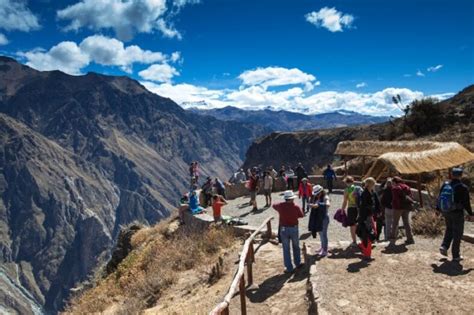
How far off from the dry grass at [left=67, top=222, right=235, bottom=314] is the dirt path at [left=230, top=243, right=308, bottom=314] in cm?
221

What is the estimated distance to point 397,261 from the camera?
10711 millimetres

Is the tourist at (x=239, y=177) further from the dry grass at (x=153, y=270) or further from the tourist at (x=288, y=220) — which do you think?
the tourist at (x=288, y=220)

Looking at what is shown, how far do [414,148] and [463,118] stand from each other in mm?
20454

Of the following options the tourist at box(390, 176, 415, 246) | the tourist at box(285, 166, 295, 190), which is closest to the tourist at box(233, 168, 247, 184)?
the tourist at box(285, 166, 295, 190)

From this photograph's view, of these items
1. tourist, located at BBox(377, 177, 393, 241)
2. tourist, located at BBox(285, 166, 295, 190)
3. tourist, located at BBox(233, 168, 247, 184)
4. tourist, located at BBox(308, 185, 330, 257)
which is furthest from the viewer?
tourist, located at BBox(233, 168, 247, 184)

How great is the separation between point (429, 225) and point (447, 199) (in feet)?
12.7

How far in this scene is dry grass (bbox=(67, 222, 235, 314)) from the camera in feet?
43.7

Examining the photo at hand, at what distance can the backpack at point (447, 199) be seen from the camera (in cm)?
997

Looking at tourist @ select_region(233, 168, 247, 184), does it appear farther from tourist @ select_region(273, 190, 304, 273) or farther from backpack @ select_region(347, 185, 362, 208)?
tourist @ select_region(273, 190, 304, 273)

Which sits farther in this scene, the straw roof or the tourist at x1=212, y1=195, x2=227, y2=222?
the straw roof

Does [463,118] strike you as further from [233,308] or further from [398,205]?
[233,308]

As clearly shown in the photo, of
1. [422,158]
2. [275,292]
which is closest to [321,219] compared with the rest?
[275,292]

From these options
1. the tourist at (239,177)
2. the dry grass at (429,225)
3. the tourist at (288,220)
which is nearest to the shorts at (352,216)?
the tourist at (288,220)

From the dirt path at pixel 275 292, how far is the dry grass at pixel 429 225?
15.1ft
